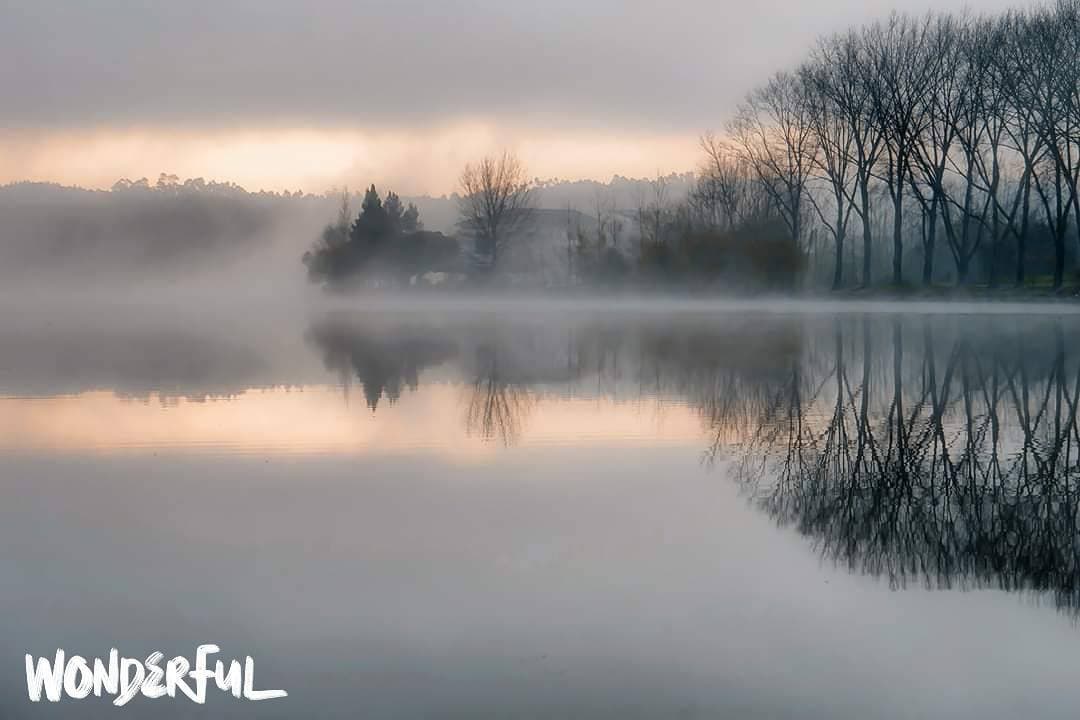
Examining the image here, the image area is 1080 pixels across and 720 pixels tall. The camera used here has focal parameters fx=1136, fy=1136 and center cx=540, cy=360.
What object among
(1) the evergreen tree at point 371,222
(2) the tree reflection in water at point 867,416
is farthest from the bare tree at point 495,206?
(2) the tree reflection in water at point 867,416

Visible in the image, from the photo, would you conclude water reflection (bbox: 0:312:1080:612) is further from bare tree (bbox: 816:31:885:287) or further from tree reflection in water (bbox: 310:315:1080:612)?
bare tree (bbox: 816:31:885:287)

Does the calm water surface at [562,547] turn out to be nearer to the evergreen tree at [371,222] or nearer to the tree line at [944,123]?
the tree line at [944,123]

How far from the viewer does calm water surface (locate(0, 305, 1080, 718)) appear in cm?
553

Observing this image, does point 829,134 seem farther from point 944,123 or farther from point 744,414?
point 744,414

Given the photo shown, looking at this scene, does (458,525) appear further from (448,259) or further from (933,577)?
(448,259)

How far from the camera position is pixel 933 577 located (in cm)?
715

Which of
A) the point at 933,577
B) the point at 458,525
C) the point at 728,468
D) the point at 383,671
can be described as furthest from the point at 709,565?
the point at 728,468

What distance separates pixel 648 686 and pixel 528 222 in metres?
97.8

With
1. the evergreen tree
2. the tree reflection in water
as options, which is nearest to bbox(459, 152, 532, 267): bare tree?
the evergreen tree

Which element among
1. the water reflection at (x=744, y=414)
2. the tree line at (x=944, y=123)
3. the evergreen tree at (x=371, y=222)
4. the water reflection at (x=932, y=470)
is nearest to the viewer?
the water reflection at (x=932, y=470)

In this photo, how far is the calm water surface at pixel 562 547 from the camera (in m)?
5.53

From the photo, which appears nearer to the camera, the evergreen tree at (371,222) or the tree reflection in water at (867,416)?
the tree reflection in water at (867,416)

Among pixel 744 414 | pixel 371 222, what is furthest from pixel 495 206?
pixel 744 414

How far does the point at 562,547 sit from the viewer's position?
786cm
